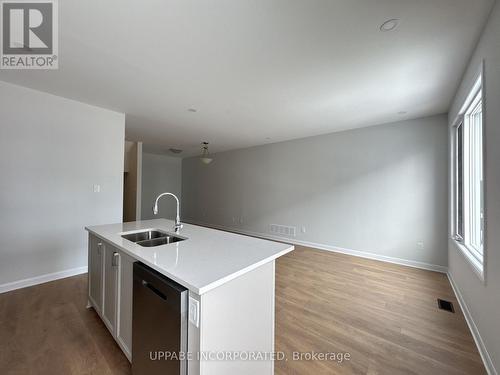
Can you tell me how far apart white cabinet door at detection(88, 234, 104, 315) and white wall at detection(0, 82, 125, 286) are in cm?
137

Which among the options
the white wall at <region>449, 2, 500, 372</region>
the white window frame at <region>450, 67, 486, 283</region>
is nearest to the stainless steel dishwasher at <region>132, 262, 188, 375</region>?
the white wall at <region>449, 2, 500, 372</region>

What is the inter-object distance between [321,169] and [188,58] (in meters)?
3.55

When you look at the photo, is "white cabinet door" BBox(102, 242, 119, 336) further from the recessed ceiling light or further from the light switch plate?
the recessed ceiling light

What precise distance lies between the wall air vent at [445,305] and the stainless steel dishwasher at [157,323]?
2922 mm

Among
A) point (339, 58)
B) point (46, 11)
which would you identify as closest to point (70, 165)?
point (46, 11)

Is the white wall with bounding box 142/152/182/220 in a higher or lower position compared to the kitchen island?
higher

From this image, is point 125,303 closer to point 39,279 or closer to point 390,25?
point 39,279

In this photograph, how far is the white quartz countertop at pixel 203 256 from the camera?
3.30 feet

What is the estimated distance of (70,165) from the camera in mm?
2969

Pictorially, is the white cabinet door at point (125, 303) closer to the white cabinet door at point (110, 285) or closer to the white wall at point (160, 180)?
the white cabinet door at point (110, 285)

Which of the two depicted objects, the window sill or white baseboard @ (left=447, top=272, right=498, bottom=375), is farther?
the window sill

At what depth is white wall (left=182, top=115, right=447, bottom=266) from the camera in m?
3.37

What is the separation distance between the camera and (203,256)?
4.33ft

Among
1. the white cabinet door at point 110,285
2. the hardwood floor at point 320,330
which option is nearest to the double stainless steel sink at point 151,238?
the white cabinet door at point 110,285
